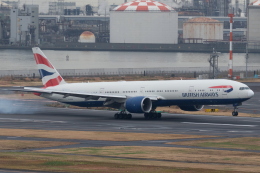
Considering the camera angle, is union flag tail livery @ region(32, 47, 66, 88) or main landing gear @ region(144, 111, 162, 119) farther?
union flag tail livery @ region(32, 47, 66, 88)

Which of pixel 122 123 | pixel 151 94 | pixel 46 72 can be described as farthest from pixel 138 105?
pixel 46 72

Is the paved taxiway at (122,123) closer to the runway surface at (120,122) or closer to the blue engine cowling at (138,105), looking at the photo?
the runway surface at (120,122)

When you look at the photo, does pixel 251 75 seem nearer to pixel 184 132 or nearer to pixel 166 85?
pixel 166 85

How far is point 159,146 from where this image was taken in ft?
153

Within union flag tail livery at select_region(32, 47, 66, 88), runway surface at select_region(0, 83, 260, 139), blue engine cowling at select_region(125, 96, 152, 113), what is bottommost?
runway surface at select_region(0, 83, 260, 139)

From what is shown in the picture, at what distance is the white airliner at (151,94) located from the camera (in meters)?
69.0

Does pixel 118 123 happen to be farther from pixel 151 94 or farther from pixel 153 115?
pixel 153 115

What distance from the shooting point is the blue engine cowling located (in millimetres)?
69062

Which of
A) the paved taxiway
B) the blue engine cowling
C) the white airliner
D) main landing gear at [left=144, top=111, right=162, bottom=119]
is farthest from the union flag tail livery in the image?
main landing gear at [left=144, top=111, right=162, bottom=119]

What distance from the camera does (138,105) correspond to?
226ft

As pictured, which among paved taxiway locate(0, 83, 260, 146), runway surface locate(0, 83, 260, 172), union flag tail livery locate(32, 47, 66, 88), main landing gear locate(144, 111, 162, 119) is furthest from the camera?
union flag tail livery locate(32, 47, 66, 88)

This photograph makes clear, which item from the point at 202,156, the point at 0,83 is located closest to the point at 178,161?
the point at 202,156

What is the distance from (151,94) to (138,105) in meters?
3.11

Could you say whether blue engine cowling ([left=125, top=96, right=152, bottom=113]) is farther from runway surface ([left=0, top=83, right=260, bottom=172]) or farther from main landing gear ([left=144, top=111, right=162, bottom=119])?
main landing gear ([left=144, top=111, right=162, bottom=119])
